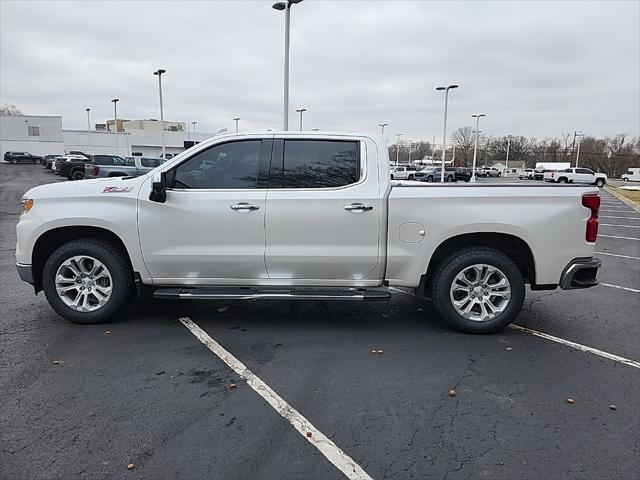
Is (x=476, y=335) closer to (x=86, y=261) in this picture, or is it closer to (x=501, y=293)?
(x=501, y=293)

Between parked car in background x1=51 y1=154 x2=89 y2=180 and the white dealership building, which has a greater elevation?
the white dealership building

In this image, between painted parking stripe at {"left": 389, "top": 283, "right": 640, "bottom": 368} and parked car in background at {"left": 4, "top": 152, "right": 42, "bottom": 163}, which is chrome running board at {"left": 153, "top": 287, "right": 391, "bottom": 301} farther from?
parked car in background at {"left": 4, "top": 152, "right": 42, "bottom": 163}

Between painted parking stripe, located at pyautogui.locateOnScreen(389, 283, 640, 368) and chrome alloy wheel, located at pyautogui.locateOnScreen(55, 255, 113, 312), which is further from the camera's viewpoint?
chrome alloy wheel, located at pyautogui.locateOnScreen(55, 255, 113, 312)

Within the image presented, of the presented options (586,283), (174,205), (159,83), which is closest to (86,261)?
(174,205)

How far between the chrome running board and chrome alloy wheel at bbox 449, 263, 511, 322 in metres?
0.75

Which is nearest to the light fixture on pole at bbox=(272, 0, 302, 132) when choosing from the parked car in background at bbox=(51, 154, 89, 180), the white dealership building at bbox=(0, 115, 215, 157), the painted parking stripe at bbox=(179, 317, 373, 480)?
the painted parking stripe at bbox=(179, 317, 373, 480)

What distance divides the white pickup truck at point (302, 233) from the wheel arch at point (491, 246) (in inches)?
0.6

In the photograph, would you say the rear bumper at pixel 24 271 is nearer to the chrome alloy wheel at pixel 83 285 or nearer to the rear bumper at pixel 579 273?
the chrome alloy wheel at pixel 83 285

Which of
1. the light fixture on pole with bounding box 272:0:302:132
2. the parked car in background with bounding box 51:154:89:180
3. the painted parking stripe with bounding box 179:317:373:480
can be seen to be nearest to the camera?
the painted parking stripe with bounding box 179:317:373:480

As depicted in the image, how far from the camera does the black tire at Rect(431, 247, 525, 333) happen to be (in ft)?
16.0

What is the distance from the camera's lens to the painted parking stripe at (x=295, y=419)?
9.18ft

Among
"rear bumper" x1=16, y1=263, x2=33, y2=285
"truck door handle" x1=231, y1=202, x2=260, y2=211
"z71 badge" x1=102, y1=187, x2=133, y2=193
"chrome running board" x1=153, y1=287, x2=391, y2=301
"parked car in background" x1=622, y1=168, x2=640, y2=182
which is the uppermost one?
"z71 badge" x1=102, y1=187, x2=133, y2=193

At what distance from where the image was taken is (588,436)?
10.5ft

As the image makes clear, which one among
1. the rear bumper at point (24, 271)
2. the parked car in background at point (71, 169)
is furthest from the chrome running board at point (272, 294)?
the parked car in background at point (71, 169)
